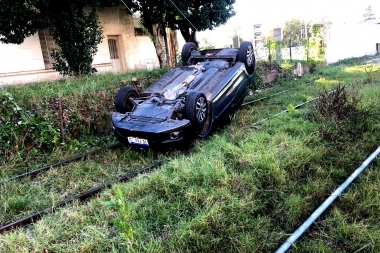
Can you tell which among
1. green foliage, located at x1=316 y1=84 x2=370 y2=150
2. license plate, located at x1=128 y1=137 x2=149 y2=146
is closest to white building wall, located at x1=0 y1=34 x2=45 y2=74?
license plate, located at x1=128 y1=137 x2=149 y2=146

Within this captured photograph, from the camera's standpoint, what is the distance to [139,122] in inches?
197

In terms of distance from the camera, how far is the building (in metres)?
11.1

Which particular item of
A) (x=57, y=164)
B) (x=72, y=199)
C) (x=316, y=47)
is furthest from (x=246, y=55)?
(x=316, y=47)

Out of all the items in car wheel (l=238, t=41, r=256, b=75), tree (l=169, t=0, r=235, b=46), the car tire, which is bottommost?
the car tire

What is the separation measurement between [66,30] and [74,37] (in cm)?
31

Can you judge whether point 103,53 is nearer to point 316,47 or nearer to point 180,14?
point 180,14

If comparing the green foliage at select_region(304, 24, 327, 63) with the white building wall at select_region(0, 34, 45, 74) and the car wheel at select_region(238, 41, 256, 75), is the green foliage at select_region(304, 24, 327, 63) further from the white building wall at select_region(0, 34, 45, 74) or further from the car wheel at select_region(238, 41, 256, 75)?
the white building wall at select_region(0, 34, 45, 74)

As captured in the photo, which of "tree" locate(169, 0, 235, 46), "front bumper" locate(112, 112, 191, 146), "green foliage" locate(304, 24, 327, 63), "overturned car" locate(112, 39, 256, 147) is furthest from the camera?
"green foliage" locate(304, 24, 327, 63)

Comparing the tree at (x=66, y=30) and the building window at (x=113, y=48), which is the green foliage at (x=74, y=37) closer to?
the tree at (x=66, y=30)

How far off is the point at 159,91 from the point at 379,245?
13.9ft

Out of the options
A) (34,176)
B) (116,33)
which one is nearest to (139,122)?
(34,176)

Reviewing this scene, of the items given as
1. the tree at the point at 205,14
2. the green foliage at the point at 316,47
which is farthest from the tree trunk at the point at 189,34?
the green foliage at the point at 316,47

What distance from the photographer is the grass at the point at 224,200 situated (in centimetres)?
273

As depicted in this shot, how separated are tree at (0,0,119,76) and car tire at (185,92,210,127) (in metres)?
5.73
